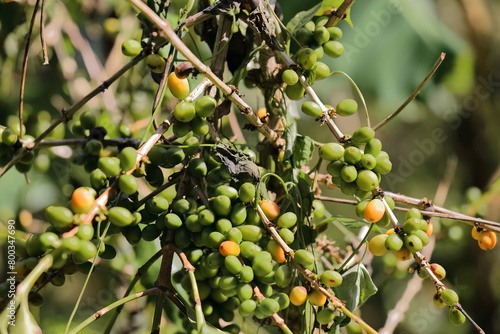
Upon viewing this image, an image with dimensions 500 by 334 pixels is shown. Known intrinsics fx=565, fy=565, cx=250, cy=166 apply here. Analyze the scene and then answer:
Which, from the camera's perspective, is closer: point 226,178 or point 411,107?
point 226,178

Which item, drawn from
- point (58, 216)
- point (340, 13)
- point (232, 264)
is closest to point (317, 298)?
point (232, 264)

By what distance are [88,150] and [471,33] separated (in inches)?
70.7

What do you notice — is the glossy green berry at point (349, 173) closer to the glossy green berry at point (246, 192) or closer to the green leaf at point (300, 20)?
the glossy green berry at point (246, 192)

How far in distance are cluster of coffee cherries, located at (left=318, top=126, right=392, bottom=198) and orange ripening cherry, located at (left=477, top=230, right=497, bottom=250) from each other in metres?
0.23

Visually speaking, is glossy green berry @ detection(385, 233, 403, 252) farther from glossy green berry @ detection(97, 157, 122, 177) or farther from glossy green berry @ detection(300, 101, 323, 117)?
glossy green berry @ detection(97, 157, 122, 177)

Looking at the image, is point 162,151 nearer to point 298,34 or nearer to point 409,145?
point 298,34

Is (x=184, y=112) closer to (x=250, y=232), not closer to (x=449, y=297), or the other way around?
(x=250, y=232)

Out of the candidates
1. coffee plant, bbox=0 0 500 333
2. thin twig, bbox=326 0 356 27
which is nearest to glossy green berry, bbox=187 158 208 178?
coffee plant, bbox=0 0 500 333

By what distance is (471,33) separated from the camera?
2.18 meters

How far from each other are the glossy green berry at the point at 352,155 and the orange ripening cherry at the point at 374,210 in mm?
58

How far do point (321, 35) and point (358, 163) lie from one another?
21cm

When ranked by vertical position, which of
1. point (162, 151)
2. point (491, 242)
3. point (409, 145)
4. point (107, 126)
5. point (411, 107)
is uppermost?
point (162, 151)

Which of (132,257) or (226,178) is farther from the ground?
(226,178)

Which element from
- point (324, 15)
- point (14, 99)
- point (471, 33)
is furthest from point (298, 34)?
point (471, 33)
